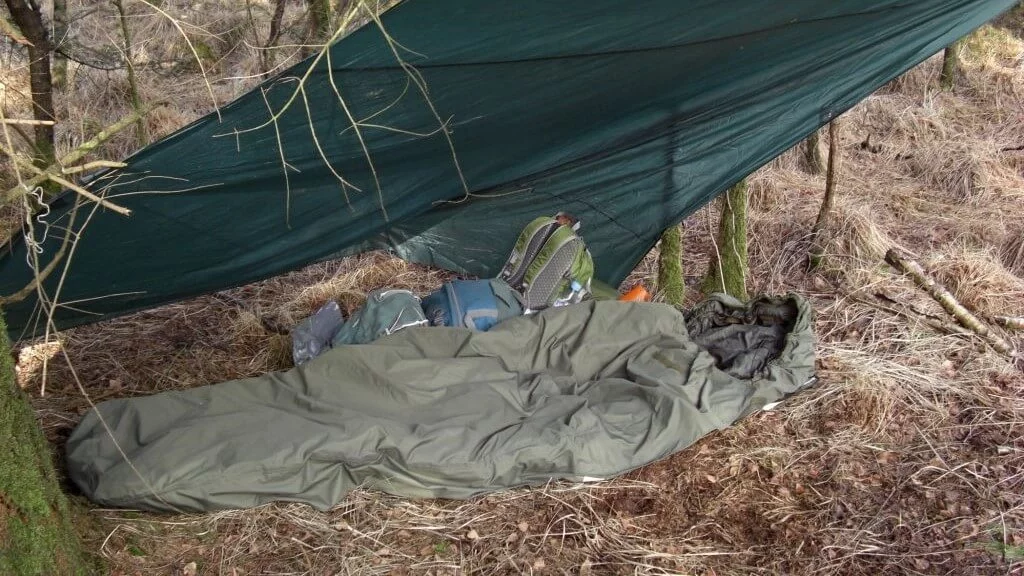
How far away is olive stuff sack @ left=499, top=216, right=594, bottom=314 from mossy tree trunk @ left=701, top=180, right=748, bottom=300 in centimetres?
48

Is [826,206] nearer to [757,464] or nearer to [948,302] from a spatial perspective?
[948,302]

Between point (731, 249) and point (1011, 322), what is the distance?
3.06 feet

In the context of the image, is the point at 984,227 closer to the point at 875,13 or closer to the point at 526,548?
the point at 875,13

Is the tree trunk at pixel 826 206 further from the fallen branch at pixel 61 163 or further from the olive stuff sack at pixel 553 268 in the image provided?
the fallen branch at pixel 61 163

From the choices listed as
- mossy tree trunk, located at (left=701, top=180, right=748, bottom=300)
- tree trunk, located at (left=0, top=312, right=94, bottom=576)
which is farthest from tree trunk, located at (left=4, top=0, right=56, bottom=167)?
mossy tree trunk, located at (left=701, top=180, right=748, bottom=300)

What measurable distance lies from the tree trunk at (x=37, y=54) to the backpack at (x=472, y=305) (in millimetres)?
1424

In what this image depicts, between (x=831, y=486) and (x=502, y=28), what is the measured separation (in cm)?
155

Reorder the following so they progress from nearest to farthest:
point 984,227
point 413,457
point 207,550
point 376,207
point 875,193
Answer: point 207,550 → point 413,457 → point 376,207 → point 984,227 → point 875,193

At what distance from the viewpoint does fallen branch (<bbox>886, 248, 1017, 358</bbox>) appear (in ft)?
8.34

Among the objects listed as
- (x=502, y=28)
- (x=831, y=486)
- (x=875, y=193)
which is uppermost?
(x=502, y=28)

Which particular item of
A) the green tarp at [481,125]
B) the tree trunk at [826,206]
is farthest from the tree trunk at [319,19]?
the tree trunk at [826,206]

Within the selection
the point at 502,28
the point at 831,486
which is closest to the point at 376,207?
the point at 502,28

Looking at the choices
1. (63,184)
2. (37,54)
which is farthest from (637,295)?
(37,54)

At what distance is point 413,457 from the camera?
2.00 metres
